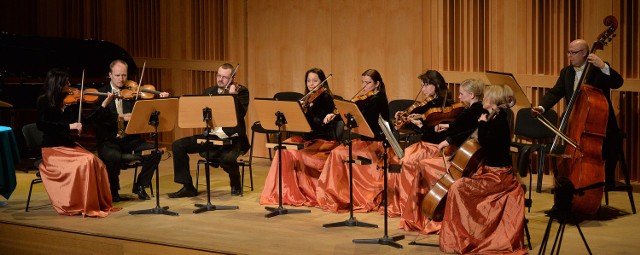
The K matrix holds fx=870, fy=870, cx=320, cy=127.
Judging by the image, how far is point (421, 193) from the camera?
6.16 metres

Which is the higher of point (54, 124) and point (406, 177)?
point (54, 124)

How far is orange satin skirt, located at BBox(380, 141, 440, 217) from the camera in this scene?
6.37m

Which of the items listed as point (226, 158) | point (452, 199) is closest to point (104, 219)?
point (226, 158)

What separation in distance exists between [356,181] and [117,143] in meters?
2.09

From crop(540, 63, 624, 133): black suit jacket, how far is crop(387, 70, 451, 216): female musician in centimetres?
87

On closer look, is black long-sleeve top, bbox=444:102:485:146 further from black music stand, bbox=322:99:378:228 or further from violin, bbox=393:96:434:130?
black music stand, bbox=322:99:378:228

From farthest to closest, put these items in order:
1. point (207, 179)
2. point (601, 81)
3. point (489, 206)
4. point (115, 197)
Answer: point (115, 197), point (207, 179), point (601, 81), point (489, 206)

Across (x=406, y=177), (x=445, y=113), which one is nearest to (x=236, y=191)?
(x=406, y=177)

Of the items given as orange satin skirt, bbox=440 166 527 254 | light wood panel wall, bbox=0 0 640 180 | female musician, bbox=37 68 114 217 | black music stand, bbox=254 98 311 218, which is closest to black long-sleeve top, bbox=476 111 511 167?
orange satin skirt, bbox=440 166 527 254

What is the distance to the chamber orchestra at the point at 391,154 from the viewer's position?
5.45m

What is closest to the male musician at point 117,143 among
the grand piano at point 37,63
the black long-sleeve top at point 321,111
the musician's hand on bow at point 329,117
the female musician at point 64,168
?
the female musician at point 64,168

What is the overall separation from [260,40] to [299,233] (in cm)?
391

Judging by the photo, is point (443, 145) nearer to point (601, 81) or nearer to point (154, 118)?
point (601, 81)

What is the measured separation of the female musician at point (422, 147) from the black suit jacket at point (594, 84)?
87cm
